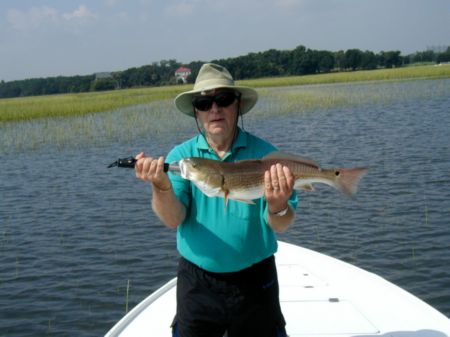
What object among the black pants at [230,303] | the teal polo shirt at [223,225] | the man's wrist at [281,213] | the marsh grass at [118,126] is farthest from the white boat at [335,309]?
the marsh grass at [118,126]

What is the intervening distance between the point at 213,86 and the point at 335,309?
2.86 m

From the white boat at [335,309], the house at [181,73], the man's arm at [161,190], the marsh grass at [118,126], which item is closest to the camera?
the man's arm at [161,190]

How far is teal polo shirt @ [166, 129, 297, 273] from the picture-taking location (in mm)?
3018

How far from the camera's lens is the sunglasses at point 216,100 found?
3.10m

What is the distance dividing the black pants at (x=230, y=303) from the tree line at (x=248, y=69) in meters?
95.9

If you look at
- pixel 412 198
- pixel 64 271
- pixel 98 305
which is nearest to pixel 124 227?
pixel 64 271

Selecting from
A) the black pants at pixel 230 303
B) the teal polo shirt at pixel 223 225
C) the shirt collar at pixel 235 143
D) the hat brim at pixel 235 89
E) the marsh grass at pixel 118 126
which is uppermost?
the hat brim at pixel 235 89

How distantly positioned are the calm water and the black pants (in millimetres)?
4474

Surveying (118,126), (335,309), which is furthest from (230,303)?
(118,126)

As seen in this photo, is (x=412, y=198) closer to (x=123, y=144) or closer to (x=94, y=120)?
(x=123, y=144)

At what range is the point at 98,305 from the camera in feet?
25.6

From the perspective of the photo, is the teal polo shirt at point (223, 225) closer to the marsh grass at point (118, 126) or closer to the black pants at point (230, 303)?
the black pants at point (230, 303)

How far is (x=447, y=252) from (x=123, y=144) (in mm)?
15351

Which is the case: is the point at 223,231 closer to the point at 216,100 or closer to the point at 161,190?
the point at 161,190
